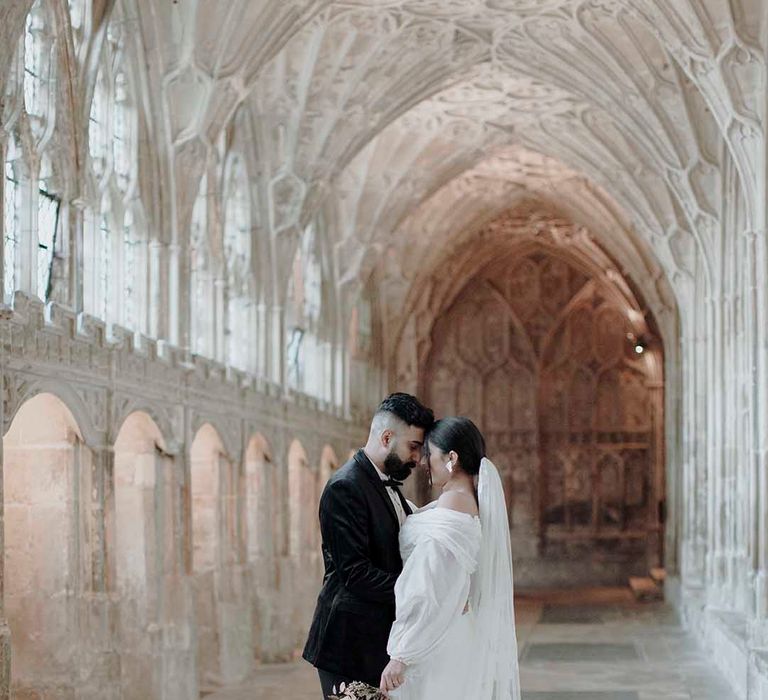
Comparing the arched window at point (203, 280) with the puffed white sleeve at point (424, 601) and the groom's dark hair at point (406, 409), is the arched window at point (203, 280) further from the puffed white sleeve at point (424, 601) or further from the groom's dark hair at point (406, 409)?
the puffed white sleeve at point (424, 601)

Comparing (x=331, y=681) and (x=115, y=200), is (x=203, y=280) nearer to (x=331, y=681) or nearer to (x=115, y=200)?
(x=115, y=200)

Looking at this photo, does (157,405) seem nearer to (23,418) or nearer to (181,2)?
(23,418)

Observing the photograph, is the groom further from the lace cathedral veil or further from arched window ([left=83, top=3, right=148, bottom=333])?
arched window ([left=83, top=3, right=148, bottom=333])

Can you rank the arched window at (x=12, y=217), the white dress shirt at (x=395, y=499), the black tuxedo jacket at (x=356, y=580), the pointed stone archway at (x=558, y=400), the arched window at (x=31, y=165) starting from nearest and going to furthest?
the black tuxedo jacket at (x=356, y=580), the white dress shirt at (x=395, y=499), the arched window at (x=31, y=165), the arched window at (x=12, y=217), the pointed stone archway at (x=558, y=400)

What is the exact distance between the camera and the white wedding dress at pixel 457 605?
5930mm

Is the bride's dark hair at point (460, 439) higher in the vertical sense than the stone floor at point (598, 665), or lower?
higher

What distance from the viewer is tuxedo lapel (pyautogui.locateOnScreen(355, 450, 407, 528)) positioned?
6.20 m

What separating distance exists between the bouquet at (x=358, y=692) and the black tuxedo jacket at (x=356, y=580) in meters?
0.04

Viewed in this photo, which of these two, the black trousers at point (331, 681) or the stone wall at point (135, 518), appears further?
the stone wall at point (135, 518)

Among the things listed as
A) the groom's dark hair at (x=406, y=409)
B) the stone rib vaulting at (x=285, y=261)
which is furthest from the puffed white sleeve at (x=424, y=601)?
the stone rib vaulting at (x=285, y=261)

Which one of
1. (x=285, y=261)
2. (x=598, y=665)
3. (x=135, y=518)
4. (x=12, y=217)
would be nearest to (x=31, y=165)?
(x=12, y=217)

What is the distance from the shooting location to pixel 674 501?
2789cm

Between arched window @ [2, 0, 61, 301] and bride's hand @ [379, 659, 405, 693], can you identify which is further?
arched window @ [2, 0, 61, 301]

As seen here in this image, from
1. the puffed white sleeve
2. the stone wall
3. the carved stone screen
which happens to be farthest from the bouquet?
the carved stone screen
